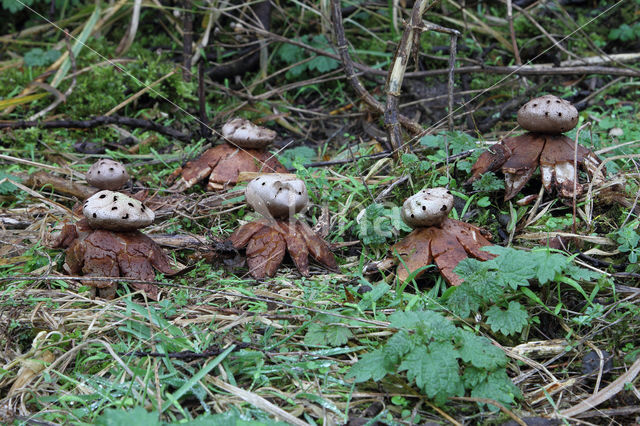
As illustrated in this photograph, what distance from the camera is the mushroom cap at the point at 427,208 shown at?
233 cm

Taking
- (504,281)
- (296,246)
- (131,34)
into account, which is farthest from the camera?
(131,34)

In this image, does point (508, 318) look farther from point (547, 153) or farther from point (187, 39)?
point (187, 39)

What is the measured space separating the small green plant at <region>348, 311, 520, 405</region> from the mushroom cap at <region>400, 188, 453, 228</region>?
592 mm

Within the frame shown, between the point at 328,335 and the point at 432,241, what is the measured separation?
24.6 inches

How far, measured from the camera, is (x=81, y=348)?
1944 millimetres

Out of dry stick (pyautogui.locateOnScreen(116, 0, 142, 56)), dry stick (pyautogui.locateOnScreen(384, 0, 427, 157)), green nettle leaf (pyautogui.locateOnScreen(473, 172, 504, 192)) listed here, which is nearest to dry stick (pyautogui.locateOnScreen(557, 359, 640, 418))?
green nettle leaf (pyautogui.locateOnScreen(473, 172, 504, 192))

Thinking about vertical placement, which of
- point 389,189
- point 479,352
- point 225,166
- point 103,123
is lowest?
point 103,123

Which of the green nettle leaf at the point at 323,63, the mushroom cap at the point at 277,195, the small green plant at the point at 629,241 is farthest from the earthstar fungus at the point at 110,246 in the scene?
the green nettle leaf at the point at 323,63

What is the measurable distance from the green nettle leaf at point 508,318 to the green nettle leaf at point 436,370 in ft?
0.94

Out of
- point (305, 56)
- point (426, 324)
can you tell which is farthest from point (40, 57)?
point (426, 324)

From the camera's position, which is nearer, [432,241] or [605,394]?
[605,394]

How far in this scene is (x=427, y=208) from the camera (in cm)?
233

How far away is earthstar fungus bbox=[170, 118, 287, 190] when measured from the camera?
10.5 ft

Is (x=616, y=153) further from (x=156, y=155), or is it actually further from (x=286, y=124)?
(x=156, y=155)
